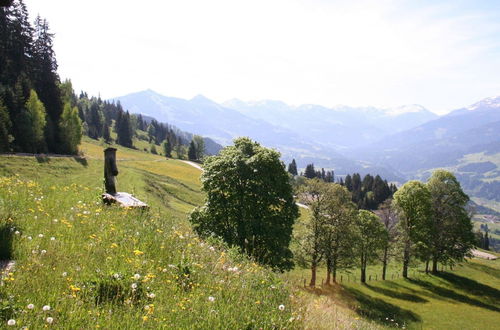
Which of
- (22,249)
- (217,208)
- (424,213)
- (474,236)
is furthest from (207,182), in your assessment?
(474,236)

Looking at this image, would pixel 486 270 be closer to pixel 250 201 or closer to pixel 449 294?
pixel 449 294

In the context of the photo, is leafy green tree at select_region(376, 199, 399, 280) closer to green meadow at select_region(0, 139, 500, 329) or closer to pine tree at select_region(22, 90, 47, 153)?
green meadow at select_region(0, 139, 500, 329)

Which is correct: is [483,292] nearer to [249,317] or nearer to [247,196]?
[247,196]

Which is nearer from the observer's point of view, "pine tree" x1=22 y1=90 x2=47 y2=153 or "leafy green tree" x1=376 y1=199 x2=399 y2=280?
"leafy green tree" x1=376 y1=199 x2=399 y2=280

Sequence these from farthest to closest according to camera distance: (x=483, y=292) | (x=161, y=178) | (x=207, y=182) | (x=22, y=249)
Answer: (x=161, y=178) < (x=483, y=292) < (x=207, y=182) < (x=22, y=249)

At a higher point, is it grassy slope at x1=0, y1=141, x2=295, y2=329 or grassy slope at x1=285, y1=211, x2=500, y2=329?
grassy slope at x1=0, y1=141, x2=295, y2=329

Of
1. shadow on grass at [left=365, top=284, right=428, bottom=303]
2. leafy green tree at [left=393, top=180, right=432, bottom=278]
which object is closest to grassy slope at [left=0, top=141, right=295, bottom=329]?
shadow on grass at [left=365, top=284, right=428, bottom=303]

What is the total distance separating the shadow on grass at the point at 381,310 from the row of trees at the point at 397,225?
17.6 feet

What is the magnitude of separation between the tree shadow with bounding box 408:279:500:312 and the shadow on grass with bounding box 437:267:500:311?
1255 millimetres

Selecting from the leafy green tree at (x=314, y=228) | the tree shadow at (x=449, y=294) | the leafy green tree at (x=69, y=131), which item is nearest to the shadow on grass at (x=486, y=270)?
the tree shadow at (x=449, y=294)

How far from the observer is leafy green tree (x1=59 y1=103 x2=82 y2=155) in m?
79.8

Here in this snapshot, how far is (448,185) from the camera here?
5244cm

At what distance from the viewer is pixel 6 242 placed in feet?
24.7

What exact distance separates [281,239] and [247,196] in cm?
458
